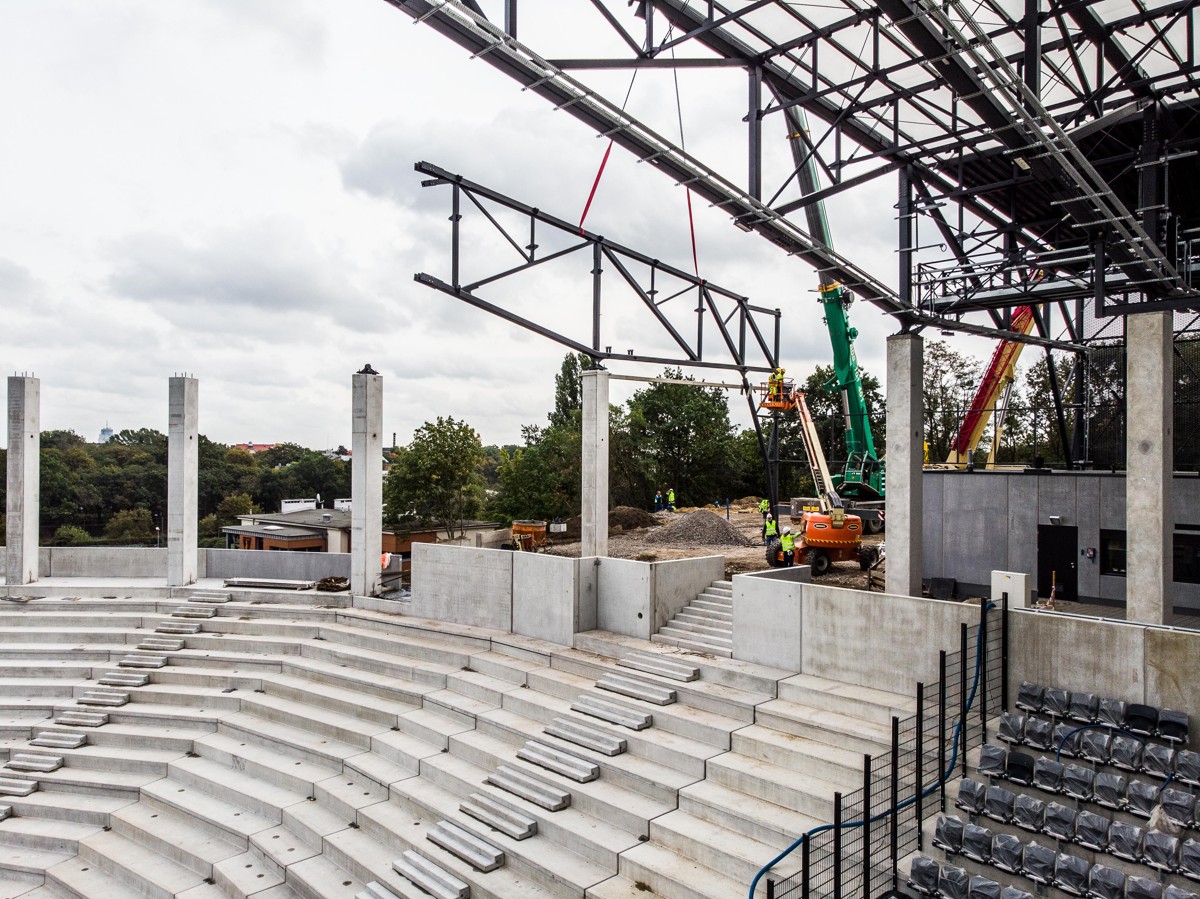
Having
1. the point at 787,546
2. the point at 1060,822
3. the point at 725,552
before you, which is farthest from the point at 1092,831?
the point at 725,552

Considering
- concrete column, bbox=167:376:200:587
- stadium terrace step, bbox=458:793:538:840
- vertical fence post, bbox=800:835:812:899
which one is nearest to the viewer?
vertical fence post, bbox=800:835:812:899

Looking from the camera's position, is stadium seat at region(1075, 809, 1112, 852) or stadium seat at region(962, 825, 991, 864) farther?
stadium seat at region(962, 825, 991, 864)

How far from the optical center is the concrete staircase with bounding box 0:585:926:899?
29.5 feet

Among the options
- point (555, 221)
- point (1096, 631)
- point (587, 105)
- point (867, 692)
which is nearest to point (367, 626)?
point (555, 221)

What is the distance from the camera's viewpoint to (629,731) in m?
10.9

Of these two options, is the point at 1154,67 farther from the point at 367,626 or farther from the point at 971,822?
the point at 367,626

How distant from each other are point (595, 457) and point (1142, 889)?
10.9 meters

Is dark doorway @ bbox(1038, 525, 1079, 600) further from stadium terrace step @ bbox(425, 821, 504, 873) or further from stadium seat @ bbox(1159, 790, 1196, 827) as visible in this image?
stadium terrace step @ bbox(425, 821, 504, 873)

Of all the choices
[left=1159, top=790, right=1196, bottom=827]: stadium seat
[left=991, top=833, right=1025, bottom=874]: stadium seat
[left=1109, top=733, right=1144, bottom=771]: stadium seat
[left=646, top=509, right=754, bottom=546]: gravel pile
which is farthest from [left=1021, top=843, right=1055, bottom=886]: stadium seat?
[left=646, top=509, right=754, bottom=546]: gravel pile

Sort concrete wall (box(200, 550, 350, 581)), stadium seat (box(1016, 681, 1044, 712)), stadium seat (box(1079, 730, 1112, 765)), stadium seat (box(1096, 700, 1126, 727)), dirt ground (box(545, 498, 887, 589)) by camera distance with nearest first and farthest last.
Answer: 1. stadium seat (box(1079, 730, 1112, 765))
2. stadium seat (box(1096, 700, 1126, 727))
3. stadium seat (box(1016, 681, 1044, 712))
4. dirt ground (box(545, 498, 887, 589))
5. concrete wall (box(200, 550, 350, 581))

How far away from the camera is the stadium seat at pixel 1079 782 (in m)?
7.82

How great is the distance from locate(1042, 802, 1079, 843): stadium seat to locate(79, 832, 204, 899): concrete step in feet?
34.6

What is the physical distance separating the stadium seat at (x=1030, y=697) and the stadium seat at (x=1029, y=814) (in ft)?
5.00

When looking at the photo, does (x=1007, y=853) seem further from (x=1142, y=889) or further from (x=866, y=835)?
(x=866, y=835)
